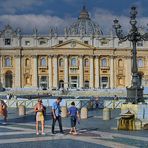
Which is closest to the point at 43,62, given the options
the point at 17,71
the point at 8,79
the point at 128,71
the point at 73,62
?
the point at 17,71

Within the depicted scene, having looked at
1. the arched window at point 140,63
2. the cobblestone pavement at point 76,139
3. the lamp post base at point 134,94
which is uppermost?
the arched window at point 140,63

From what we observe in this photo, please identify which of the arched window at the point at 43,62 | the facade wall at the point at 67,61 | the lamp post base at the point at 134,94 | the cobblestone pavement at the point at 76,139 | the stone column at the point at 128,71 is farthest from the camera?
the arched window at the point at 43,62

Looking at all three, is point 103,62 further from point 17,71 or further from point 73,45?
point 17,71

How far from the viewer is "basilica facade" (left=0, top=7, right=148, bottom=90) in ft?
344

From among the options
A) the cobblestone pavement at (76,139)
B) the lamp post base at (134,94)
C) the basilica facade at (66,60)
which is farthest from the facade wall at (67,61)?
the cobblestone pavement at (76,139)

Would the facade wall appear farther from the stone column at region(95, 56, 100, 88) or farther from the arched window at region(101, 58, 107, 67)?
the arched window at region(101, 58, 107, 67)

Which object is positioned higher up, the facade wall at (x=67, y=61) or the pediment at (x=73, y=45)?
the pediment at (x=73, y=45)

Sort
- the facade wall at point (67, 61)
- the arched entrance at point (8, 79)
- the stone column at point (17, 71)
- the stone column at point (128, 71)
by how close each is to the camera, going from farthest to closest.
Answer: the stone column at point (128, 71) < the arched entrance at point (8, 79) < the facade wall at point (67, 61) < the stone column at point (17, 71)

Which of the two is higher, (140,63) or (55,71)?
(140,63)

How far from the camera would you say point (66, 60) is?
106 m

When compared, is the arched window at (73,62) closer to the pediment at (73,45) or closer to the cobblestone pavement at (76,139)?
the pediment at (73,45)

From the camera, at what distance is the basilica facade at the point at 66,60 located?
10494 cm

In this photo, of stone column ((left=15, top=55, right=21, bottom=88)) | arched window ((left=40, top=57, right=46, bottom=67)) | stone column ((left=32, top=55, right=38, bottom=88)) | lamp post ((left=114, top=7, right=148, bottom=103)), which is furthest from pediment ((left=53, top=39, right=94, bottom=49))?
lamp post ((left=114, top=7, right=148, bottom=103))

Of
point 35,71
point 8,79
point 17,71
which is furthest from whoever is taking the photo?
point 8,79
